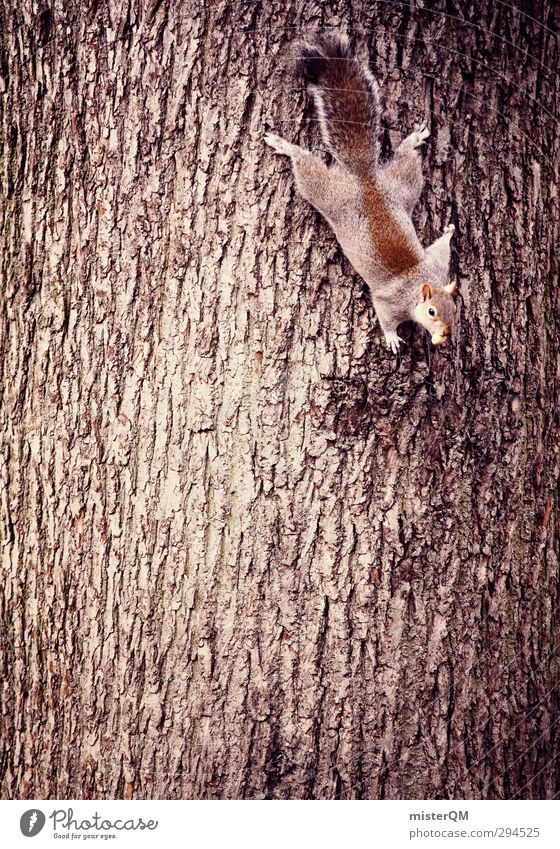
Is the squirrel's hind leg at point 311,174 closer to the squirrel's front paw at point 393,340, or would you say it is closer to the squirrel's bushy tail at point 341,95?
the squirrel's bushy tail at point 341,95

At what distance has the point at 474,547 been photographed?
1.14m

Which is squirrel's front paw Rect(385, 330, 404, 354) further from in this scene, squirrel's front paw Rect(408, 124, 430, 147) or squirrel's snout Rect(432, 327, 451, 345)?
squirrel's front paw Rect(408, 124, 430, 147)

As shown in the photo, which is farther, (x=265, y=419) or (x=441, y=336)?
(x=265, y=419)

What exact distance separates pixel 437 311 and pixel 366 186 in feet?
0.80

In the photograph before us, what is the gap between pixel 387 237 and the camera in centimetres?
105

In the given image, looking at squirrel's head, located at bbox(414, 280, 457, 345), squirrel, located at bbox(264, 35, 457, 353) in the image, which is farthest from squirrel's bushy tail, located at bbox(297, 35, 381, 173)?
squirrel's head, located at bbox(414, 280, 457, 345)

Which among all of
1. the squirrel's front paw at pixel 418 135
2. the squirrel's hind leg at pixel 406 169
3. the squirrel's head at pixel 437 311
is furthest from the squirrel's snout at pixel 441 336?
the squirrel's front paw at pixel 418 135

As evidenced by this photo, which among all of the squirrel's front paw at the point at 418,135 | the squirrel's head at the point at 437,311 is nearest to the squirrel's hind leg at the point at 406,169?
the squirrel's front paw at the point at 418,135

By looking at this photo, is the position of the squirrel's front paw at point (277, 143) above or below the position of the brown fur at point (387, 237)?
above

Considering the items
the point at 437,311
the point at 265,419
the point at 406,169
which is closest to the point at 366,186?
the point at 406,169

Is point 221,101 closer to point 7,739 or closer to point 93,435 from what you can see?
point 93,435

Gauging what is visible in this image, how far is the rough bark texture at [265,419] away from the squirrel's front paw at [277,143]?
16 mm

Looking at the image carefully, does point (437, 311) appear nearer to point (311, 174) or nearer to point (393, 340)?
point (393, 340)

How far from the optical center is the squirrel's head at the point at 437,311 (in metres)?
1.00
